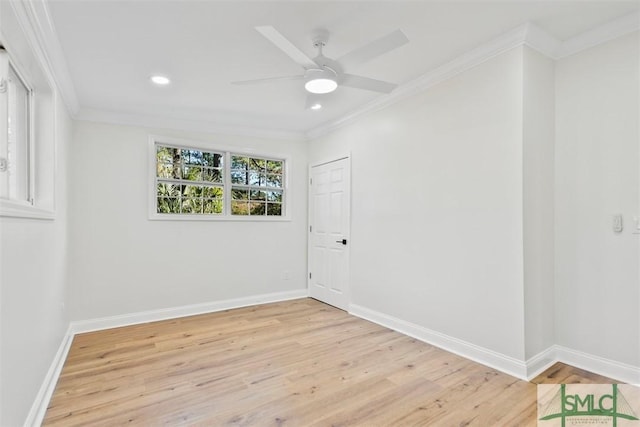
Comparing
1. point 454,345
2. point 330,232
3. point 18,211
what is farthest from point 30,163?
point 454,345

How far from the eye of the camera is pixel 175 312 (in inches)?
163

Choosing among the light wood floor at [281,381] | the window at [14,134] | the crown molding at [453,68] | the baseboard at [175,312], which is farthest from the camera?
the baseboard at [175,312]

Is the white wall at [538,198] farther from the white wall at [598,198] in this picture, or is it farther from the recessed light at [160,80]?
the recessed light at [160,80]

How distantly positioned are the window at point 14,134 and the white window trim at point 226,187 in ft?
5.71

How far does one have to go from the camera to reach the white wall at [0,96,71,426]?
4.97 feet

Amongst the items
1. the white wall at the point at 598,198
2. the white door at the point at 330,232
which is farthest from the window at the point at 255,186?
the white wall at the point at 598,198

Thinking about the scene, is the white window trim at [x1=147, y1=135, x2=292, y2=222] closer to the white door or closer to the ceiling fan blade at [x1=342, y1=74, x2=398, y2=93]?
the white door

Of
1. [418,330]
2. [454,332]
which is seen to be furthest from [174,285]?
[454,332]

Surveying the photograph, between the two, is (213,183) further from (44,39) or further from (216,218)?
(44,39)

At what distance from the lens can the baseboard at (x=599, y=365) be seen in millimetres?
2332

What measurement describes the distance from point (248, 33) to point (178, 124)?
2.27 m

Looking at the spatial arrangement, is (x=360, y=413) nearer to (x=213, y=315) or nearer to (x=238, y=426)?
(x=238, y=426)

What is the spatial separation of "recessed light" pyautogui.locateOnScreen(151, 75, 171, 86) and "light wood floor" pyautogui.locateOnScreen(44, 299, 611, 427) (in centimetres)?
256

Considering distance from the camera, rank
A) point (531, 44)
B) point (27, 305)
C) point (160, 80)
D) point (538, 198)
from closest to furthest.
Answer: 1. point (27, 305)
2. point (531, 44)
3. point (538, 198)
4. point (160, 80)
